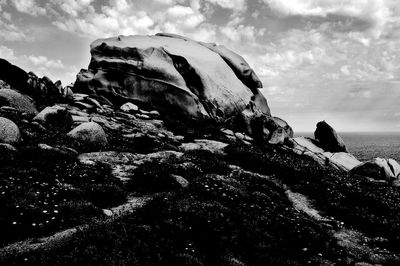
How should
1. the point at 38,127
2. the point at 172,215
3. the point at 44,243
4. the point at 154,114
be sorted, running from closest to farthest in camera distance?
the point at 44,243
the point at 172,215
the point at 38,127
the point at 154,114

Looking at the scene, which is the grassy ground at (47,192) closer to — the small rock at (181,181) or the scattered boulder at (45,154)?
the scattered boulder at (45,154)

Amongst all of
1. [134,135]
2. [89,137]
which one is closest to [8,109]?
[89,137]

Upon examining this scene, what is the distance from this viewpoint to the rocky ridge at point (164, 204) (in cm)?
1018

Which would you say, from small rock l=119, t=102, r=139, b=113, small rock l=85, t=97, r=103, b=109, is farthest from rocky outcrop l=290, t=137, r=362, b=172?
small rock l=85, t=97, r=103, b=109

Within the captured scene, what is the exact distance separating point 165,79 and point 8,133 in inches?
794

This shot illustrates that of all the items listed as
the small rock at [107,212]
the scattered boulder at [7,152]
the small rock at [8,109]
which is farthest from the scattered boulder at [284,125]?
the small rock at [107,212]

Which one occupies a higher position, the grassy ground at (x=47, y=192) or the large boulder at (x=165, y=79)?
the large boulder at (x=165, y=79)

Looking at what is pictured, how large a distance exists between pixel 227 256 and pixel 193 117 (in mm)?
26555

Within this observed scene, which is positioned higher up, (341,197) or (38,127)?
(38,127)

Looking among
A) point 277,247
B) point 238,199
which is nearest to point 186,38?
point 238,199

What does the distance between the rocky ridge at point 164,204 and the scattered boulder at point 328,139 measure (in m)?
13.5

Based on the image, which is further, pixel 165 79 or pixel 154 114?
pixel 165 79

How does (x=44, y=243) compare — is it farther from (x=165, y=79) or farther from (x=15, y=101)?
(x=165, y=79)

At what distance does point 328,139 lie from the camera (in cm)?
4569
